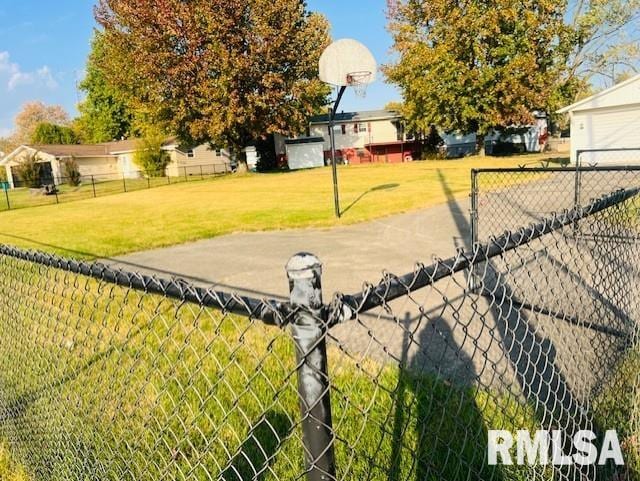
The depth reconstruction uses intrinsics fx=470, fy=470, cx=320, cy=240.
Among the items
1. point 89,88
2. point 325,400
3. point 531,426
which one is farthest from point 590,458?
point 89,88

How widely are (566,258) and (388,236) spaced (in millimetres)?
3305

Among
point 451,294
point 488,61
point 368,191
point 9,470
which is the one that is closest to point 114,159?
point 488,61

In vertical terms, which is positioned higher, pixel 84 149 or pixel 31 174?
pixel 84 149

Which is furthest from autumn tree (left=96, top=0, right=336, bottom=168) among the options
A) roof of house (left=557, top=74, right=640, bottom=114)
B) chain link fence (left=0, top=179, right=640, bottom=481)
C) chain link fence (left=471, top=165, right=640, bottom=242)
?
chain link fence (left=0, top=179, right=640, bottom=481)

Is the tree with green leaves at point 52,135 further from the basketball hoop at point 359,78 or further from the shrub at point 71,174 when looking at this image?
the basketball hoop at point 359,78

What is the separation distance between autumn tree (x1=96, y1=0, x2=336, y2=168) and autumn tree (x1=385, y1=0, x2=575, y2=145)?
7.99 m

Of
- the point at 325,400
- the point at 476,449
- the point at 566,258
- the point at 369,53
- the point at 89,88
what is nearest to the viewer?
the point at 325,400

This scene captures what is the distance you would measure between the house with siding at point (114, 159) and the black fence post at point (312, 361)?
131ft

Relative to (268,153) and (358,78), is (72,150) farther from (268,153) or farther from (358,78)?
(358,78)

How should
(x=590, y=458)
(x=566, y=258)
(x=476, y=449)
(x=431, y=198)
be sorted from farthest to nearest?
(x=431, y=198)
(x=566, y=258)
(x=476, y=449)
(x=590, y=458)

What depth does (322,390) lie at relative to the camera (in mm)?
1015

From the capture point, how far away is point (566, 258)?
6.02m

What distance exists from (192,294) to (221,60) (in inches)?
1117

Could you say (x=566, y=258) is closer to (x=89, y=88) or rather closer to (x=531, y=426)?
(x=531, y=426)
